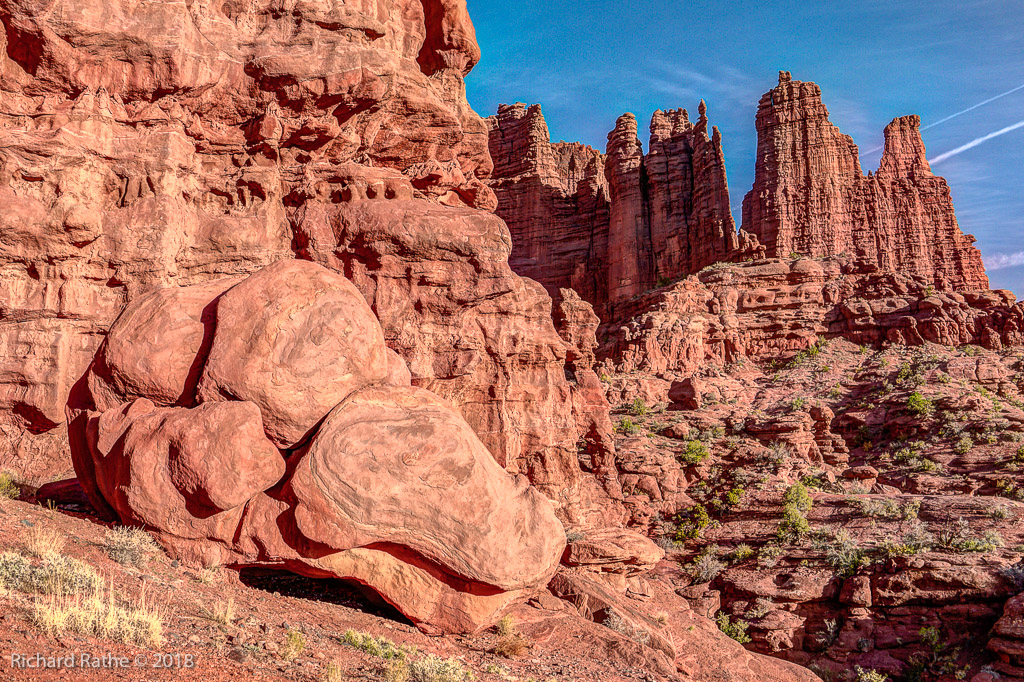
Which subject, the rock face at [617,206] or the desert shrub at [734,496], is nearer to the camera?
the desert shrub at [734,496]

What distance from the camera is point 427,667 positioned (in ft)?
23.7

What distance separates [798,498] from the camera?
1125 inches

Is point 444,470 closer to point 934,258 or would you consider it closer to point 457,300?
point 457,300

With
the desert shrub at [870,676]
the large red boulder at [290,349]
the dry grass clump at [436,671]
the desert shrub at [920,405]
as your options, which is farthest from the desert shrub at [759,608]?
the large red boulder at [290,349]

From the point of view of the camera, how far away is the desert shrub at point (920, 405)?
37.3 meters

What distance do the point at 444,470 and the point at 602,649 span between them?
172 inches

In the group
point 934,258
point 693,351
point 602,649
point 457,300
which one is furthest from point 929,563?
point 934,258

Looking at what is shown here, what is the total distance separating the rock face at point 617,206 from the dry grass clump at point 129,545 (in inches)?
2501

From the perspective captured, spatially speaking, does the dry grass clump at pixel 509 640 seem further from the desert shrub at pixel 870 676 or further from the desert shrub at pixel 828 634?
the desert shrub at pixel 828 634

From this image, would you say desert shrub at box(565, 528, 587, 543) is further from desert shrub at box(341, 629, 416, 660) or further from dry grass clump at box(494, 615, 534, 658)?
desert shrub at box(341, 629, 416, 660)

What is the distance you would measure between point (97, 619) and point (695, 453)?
30976 millimetres

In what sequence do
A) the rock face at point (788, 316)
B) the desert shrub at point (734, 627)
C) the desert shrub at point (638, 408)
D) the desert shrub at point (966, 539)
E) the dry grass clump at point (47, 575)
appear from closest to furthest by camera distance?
the dry grass clump at point (47, 575)
the desert shrub at point (966, 539)
the desert shrub at point (734, 627)
the desert shrub at point (638, 408)
the rock face at point (788, 316)

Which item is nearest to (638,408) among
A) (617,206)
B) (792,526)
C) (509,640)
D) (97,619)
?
(792,526)

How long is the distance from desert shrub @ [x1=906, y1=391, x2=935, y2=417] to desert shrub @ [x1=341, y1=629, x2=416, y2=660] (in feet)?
123
